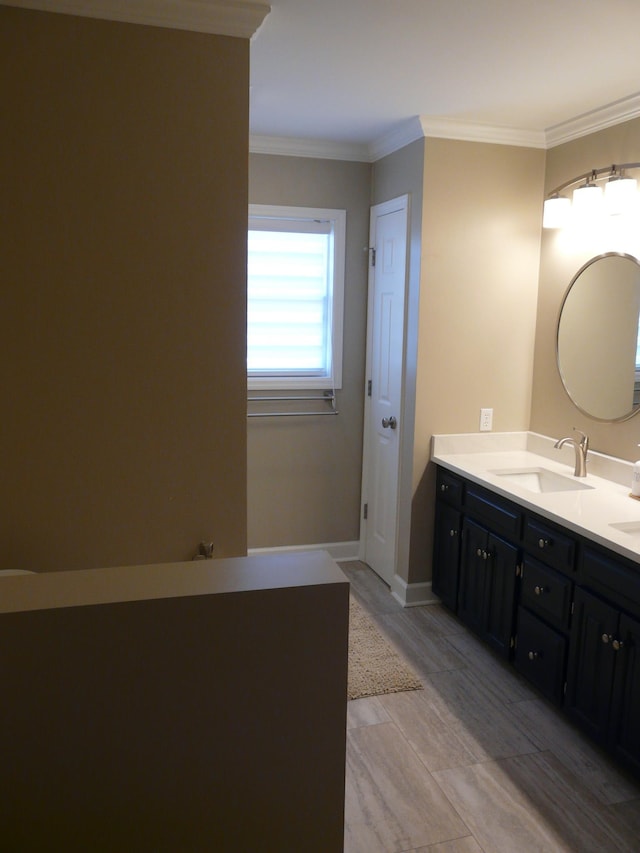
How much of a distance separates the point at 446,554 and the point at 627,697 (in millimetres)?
1331

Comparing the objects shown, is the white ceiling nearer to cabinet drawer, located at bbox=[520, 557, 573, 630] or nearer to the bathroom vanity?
the bathroom vanity

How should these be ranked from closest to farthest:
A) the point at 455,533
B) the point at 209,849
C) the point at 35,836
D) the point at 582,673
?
the point at 35,836, the point at 209,849, the point at 582,673, the point at 455,533

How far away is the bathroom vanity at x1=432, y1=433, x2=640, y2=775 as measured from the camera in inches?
92.1

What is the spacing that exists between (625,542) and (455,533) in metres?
1.21

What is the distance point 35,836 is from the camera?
1.32 metres

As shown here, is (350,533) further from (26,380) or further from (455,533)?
(26,380)

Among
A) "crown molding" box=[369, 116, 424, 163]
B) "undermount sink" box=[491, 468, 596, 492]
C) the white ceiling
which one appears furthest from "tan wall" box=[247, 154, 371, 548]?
"undermount sink" box=[491, 468, 596, 492]

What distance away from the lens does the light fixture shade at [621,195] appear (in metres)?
2.82

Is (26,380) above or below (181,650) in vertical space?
above

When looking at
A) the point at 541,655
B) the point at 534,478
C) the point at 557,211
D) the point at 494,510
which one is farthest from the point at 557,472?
the point at 557,211

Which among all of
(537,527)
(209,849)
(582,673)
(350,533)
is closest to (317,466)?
(350,533)

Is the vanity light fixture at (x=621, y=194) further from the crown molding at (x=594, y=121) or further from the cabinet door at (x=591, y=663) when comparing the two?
the cabinet door at (x=591, y=663)

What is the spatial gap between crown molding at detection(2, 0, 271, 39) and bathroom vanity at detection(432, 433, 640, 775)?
1.98m

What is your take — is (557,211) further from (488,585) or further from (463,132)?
(488,585)
